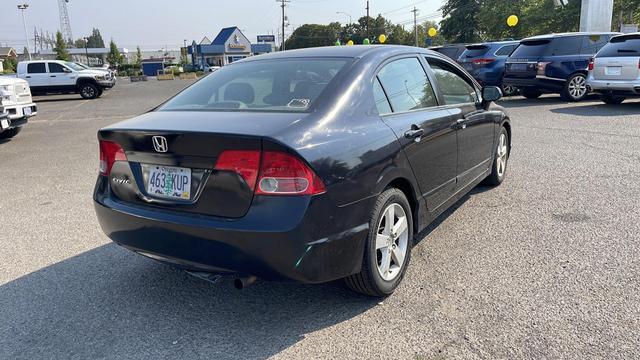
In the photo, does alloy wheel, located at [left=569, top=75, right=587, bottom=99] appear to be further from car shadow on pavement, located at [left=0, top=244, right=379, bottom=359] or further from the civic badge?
the civic badge

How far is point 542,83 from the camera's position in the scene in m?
13.2

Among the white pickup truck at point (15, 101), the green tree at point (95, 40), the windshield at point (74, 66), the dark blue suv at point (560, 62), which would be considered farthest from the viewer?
the green tree at point (95, 40)

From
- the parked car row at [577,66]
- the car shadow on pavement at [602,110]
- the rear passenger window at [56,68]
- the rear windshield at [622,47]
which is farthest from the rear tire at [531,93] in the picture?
the rear passenger window at [56,68]

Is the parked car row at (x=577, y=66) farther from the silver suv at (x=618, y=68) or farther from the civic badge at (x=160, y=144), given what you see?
the civic badge at (x=160, y=144)

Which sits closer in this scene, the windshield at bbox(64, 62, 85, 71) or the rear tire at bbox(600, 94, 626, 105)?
the rear tire at bbox(600, 94, 626, 105)

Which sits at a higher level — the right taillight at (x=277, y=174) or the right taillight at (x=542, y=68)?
the right taillight at (x=542, y=68)

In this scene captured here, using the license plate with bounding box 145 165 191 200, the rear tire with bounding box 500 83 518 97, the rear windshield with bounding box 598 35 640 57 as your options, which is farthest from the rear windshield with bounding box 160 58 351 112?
the rear tire with bounding box 500 83 518 97

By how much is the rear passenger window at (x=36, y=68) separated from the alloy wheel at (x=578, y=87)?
2243 cm

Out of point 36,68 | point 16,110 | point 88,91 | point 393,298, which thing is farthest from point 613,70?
point 36,68

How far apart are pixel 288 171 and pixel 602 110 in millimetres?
11389

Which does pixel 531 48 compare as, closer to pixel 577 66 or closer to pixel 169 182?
pixel 577 66

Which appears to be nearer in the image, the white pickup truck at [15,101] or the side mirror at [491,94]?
the side mirror at [491,94]

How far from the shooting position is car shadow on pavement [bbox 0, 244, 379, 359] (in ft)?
9.23

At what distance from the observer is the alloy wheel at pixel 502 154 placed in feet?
18.5
